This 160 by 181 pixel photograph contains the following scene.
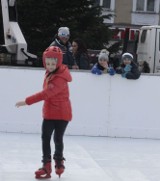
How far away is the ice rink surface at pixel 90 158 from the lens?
19.9 feet

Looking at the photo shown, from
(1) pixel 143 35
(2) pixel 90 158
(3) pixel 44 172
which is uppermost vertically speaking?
(3) pixel 44 172

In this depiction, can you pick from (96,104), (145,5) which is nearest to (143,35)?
(96,104)

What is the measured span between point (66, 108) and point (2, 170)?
38.2 inches

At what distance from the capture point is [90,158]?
22.9 ft

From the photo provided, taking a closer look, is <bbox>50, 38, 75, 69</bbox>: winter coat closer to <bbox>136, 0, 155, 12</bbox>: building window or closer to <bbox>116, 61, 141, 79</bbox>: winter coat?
<bbox>116, 61, 141, 79</bbox>: winter coat

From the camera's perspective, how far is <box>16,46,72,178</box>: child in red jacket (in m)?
5.57

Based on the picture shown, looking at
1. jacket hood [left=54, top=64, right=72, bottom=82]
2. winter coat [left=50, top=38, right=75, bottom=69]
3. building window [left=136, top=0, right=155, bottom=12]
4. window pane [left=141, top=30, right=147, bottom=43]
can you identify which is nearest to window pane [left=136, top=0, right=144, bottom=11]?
building window [left=136, top=0, right=155, bottom=12]

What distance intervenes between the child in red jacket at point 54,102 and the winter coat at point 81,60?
3893mm

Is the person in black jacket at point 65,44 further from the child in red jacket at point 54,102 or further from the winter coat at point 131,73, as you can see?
the child in red jacket at point 54,102

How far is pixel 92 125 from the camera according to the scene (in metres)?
8.73

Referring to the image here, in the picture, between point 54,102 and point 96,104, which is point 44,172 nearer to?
point 54,102

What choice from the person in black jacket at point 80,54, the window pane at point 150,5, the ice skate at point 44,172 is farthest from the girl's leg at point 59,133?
the window pane at point 150,5


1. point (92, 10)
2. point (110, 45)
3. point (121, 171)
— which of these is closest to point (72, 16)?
point (92, 10)

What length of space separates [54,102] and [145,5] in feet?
99.2
